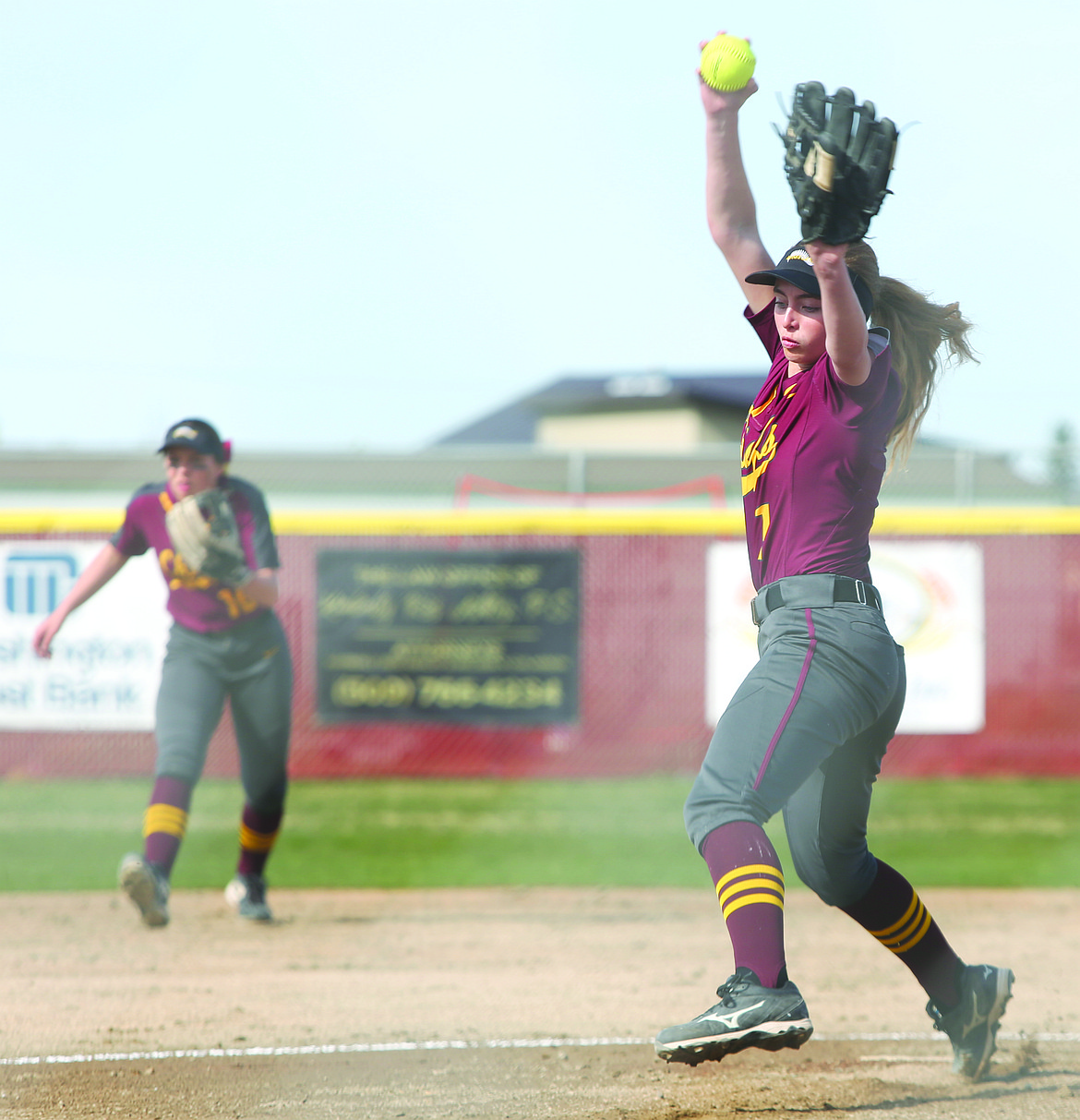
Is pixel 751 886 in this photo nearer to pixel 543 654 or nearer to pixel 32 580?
pixel 543 654

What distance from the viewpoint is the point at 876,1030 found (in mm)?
3801

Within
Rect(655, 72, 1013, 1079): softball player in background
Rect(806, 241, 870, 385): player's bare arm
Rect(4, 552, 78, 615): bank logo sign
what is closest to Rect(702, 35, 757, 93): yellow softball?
Rect(655, 72, 1013, 1079): softball player in background

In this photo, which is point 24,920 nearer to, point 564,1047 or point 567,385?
point 564,1047

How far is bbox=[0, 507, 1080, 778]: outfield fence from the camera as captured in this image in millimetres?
10164

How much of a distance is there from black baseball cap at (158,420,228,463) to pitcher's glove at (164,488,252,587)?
0.17 metres

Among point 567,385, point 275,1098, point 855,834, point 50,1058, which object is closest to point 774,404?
point 855,834

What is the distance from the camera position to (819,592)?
8.97ft

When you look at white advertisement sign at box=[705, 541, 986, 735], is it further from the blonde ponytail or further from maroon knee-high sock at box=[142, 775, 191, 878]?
the blonde ponytail

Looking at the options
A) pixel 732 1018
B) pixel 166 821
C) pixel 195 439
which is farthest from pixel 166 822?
pixel 732 1018

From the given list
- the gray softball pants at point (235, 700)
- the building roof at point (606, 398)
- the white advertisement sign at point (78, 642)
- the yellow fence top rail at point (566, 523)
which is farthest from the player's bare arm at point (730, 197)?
the building roof at point (606, 398)

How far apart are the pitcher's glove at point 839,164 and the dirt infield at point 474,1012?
193cm

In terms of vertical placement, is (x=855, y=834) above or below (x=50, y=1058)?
above

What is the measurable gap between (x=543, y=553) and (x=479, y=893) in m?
4.53

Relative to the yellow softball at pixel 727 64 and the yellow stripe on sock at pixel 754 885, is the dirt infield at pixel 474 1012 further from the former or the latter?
the yellow softball at pixel 727 64
